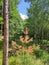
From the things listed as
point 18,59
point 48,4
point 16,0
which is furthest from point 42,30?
point 18,59

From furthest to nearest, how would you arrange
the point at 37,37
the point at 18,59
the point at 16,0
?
the point at 16,0 < the point at 37,37 < the point at 18,59

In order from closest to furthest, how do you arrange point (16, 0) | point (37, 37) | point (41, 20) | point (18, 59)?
point (18, 59), point (41, 20), point (37, 37), point (16, 0)

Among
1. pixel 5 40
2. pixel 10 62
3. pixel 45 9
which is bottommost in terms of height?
pixel 10 62

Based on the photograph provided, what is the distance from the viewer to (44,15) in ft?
93.0

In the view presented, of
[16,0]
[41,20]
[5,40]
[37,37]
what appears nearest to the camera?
[5,40]

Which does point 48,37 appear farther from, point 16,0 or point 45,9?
point 16,0

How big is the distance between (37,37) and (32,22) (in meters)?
2.30

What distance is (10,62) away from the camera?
12.5 m

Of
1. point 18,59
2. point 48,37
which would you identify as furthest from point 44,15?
point 18,59

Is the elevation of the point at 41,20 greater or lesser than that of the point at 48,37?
greater

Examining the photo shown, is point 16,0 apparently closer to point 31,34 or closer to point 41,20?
point 31,34

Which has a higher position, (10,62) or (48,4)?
(48,4)

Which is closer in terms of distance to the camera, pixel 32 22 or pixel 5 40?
pixel 5 40

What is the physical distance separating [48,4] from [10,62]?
17.0 meters
